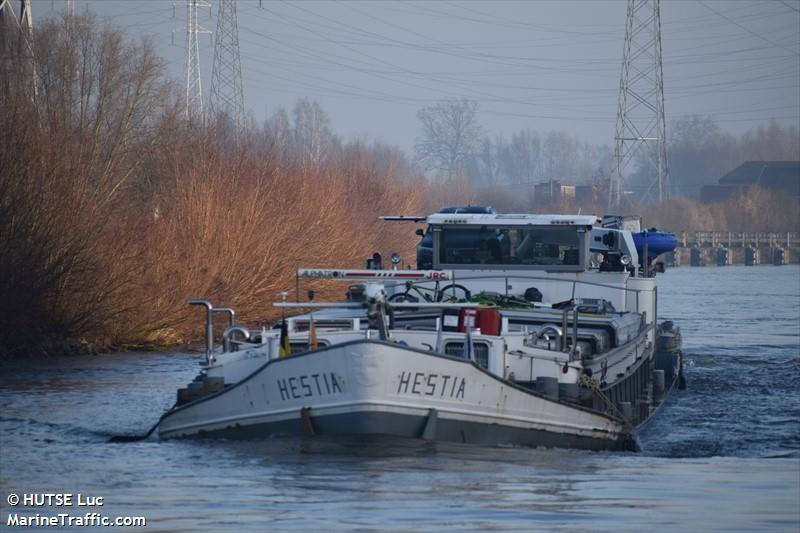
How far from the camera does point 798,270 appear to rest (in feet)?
296

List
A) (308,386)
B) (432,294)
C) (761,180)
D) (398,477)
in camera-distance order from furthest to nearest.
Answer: (761,180) → (432,294) → (308,386) → (398,477)

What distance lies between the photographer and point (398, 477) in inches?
617

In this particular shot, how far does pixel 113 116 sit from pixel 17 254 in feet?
58.2

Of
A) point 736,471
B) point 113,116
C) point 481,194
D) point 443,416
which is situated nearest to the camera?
point 443,416

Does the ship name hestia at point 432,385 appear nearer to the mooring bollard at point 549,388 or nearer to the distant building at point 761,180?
the mooring bollard at point 549,388

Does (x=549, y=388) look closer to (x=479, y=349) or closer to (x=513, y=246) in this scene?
(x=479, y=349)

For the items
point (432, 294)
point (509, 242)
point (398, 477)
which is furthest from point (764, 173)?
point (398, 477)

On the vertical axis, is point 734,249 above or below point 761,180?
below

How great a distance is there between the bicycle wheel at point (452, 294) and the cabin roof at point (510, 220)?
1.33 m

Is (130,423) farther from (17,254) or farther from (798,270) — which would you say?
(798,270)

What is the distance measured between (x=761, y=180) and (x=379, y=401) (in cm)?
13044

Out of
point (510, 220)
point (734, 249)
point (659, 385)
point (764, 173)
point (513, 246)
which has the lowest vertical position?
point (659, 385)

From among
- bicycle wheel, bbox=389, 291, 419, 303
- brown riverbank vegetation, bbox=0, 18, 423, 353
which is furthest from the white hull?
brown riverbank vegetation, bbox=0, 18, 423, 353

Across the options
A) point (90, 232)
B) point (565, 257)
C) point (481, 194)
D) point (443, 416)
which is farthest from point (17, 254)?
point (481, 194)
